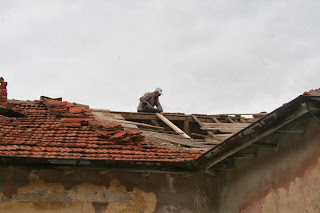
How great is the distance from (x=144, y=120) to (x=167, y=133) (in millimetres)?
1341

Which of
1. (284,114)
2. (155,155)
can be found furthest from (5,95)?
(284,114)

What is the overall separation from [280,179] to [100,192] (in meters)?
3.07

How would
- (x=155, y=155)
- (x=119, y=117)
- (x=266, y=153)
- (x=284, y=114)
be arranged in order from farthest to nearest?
(x=119, y=117) < (x=155, y=155) < (x=266, y=153) < (x=284, y=114)

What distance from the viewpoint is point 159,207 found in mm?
8391

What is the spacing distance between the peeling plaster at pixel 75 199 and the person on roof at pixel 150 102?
5.87 metres

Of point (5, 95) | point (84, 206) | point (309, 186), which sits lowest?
point (84, 206)

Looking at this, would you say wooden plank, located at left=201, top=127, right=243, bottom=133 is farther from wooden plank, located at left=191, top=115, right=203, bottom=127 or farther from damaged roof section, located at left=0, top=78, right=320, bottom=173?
wooden plank, located at left=191, top=115, right=203, bottom=127

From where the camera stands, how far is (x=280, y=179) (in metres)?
7.27

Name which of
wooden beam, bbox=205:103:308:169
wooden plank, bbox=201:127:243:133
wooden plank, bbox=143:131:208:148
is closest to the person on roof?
wooden plank, bbox=201:127:243:133

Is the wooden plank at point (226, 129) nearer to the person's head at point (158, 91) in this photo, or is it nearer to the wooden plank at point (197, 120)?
the wooden plank at point (197, 120)

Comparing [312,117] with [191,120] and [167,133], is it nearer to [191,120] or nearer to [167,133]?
[167,133]

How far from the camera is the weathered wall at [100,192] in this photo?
793 cm

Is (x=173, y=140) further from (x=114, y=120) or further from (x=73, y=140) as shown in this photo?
(x=73, y=140)

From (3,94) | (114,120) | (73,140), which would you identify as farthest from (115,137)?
(3,94)
